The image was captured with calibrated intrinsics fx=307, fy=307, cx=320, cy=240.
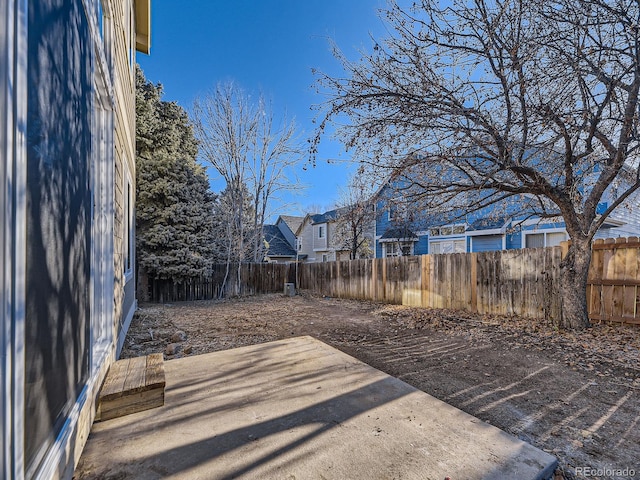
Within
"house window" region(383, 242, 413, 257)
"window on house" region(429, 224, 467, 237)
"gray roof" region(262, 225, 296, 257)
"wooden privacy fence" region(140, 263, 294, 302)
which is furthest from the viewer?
"gray roof" region(262, 225, 296, 257)

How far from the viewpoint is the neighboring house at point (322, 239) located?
2026cm

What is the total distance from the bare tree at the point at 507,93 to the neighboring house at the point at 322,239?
44.5 feet

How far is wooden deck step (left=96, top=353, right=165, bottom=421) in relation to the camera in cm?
183

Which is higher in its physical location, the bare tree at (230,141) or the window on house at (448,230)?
the bare tree at (230,141)

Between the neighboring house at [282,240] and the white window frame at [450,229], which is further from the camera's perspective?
the neighboring house at [282,240]

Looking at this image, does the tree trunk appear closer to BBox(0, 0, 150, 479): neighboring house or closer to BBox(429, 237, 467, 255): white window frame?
BBox(0, 0, 150, 479): neighboring house

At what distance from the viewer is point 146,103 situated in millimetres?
10984

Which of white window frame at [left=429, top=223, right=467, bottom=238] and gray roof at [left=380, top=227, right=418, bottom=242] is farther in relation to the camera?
gray roof at [left=380, top=227, right=418, bottom=242]

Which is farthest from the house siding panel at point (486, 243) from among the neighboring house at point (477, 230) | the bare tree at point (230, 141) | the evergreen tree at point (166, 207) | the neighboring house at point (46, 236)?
the neighboring house at point (46, 236)

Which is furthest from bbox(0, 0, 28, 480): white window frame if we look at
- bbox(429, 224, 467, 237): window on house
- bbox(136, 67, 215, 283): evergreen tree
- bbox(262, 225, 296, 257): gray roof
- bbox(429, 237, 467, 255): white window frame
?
bbox(262, 225, 296, 257): gray roof

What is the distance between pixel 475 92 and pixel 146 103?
35.8 feet

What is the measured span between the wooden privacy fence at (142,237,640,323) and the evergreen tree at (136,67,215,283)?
2.89 feet

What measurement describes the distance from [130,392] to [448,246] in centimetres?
1414

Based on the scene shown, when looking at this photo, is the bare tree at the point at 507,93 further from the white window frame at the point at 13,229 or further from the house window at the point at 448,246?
the house window at the point at 448,246
